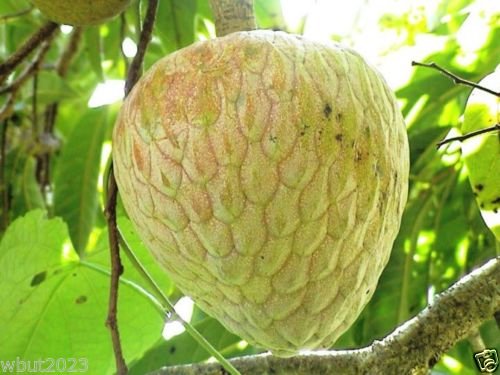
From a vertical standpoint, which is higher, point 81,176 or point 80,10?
point 80,10

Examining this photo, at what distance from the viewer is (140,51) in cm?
151

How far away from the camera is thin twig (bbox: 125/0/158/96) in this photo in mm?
1479

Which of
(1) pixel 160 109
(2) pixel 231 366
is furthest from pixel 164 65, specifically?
(2) pixel 231 366

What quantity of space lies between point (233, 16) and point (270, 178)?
347 millimetres

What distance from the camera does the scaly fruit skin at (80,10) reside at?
139cm

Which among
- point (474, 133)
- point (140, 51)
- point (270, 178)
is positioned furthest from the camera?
point (140, 51)

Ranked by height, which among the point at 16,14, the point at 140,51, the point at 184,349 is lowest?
the point at 184,349

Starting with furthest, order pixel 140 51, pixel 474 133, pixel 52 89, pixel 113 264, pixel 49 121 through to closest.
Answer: pixel 49 121, pixel 52 89, pixel 140 51, pixel 113 264, pixel 474 133

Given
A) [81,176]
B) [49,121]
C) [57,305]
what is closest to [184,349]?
[57,305]

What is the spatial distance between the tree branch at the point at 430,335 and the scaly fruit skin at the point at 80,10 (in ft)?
1.82

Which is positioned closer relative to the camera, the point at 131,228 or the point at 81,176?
the point at 131,228

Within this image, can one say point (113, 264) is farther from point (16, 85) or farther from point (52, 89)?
point (52, 89)

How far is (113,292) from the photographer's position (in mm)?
1367

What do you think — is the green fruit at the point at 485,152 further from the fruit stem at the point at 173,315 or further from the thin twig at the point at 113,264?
the thin twig at the point at 113,264
